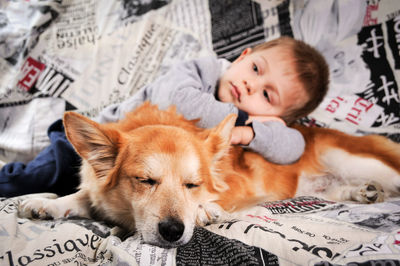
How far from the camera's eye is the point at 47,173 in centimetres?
123

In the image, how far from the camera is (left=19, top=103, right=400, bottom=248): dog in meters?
0.88

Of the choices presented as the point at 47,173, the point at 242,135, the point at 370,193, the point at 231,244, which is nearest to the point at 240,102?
the point at 242,135

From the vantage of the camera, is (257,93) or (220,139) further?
(257,93)

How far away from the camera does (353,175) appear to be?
1415 mm

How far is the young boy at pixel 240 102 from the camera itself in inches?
48.8

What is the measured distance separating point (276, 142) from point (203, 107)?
0.39 m

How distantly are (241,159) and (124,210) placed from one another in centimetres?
62

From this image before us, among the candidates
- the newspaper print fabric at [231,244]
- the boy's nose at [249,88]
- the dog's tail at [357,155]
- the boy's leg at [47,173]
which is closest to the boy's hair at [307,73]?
the dog's tail at [357,155]

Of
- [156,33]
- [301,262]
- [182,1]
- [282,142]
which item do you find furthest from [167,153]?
[182,1]

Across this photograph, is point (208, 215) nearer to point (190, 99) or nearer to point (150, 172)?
point (150, 172)

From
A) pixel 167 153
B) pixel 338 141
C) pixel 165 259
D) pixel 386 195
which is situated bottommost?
pixel 386 195

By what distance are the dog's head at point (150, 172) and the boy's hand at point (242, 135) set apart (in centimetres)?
16

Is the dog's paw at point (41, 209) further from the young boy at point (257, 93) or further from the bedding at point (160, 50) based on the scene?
the bedding at point (160, 50)

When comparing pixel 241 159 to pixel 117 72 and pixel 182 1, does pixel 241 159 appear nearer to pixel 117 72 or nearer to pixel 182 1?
pixel 117 72
